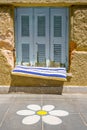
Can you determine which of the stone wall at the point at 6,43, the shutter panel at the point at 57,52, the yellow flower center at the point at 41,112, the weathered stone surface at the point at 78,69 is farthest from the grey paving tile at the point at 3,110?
the shutter panel at the point at 57,52

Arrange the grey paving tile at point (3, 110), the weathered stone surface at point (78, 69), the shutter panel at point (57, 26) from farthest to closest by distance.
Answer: the shutter panel at point (57, 26)
the weathered stone surface at point (78, 69)
the grey paving tile at point (3, 110)

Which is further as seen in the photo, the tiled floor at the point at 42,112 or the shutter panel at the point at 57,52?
the shutter panel at the point at 57,52

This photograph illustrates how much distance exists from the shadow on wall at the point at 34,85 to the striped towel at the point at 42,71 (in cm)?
16

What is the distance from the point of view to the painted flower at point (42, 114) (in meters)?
3.25

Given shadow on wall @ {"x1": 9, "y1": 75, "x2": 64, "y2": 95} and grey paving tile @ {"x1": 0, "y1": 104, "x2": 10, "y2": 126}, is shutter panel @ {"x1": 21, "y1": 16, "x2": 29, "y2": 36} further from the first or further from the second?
grey paving tile @ {"x1": 0, "y1": 104, "x2": 10, "y2": 126}

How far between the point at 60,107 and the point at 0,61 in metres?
1.82

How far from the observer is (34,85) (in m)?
4.97

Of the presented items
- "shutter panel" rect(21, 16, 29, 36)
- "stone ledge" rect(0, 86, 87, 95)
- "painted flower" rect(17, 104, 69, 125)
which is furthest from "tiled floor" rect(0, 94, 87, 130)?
"shutter panel" rect(21, 16, 29, 36)

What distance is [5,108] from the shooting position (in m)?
3.90

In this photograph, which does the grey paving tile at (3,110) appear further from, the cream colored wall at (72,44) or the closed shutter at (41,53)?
the closed shutter at (41,53)

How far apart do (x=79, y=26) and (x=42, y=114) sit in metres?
2.25

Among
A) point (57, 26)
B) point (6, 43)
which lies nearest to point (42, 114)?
point (6, 43)

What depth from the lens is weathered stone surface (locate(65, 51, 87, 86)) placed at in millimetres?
4902

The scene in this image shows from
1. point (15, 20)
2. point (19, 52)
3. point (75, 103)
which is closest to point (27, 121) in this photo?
point (75, 103)
